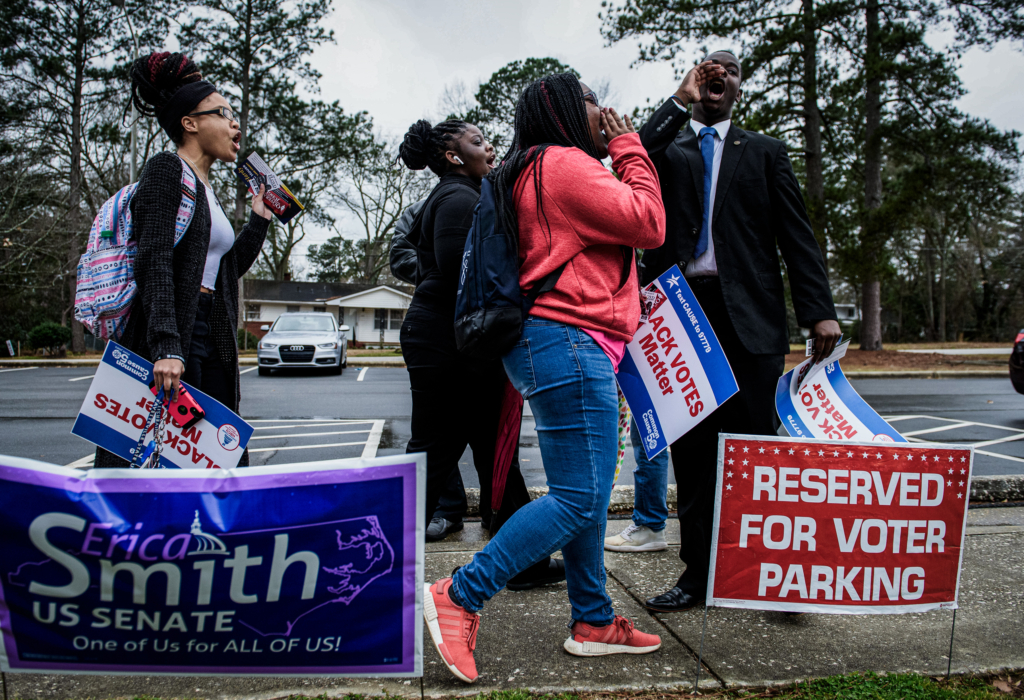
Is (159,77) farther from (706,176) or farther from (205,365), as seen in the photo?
(706,176)

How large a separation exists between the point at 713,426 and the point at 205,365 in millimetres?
1882

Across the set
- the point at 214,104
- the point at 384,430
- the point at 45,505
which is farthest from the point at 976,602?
the point at 384,430

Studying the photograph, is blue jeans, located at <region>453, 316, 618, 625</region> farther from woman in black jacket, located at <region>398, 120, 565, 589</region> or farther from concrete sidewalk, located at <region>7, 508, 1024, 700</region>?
woman in black jacket, located at <region>398, 120, 565, 589</region>

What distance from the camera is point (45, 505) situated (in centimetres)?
164

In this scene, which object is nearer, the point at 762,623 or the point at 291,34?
the point at 762,623

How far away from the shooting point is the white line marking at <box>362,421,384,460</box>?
19.2 ft

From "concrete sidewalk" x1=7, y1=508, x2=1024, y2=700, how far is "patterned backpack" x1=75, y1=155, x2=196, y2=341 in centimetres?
109

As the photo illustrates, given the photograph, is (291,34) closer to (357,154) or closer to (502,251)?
(357,154)

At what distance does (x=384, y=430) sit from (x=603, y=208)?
5.78m

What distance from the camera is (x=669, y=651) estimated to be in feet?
7.39

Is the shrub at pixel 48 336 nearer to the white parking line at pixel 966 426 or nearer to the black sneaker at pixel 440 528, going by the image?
the black sneaker at pixel 440 528

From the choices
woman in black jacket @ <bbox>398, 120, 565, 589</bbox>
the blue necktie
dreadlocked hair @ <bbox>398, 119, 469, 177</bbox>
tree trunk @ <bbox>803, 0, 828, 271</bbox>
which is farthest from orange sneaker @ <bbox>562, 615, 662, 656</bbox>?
tree trunk @ <bbox>803, 0, 828, 271</bbox>

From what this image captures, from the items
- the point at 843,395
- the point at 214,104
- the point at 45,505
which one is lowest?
the point at 45,505

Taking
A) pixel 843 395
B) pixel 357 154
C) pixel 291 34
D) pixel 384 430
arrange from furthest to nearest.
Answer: pixel 357 154 < pixel 291 34 < pixel 384 430 < pixel 843 395
